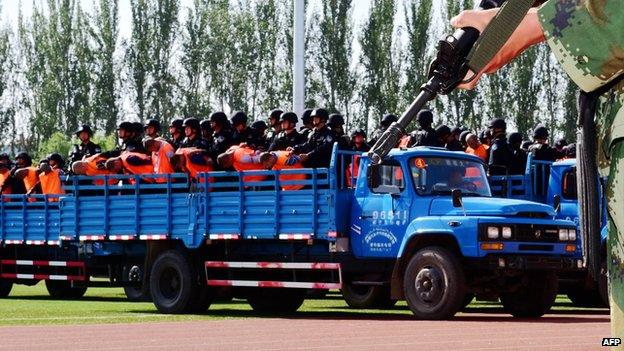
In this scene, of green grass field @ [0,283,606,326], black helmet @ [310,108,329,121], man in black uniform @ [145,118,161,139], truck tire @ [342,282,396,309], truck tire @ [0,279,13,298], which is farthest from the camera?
truck tire @ [0,279,13,298]

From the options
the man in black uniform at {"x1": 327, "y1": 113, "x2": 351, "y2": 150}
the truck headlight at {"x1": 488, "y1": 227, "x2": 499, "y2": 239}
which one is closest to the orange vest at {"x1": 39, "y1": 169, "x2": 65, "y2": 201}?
the man in black uniform at {"x1": 327, "y1": 113, "x2": 351, "y2": 150}

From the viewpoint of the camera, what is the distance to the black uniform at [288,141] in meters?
18.2

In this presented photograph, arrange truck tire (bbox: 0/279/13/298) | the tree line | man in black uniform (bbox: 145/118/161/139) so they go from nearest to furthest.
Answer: man in black uniform (bbox: 145/118/161/139) < truck tire (bbox: 0/279/13/298) < the tree line

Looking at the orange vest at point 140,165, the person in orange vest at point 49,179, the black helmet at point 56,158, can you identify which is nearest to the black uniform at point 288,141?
the orange vest at point 140,165

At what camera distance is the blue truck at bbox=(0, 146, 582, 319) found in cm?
1608

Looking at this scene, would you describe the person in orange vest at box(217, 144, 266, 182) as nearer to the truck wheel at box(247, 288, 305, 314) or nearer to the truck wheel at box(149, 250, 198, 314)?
the truck wheel at box(149, 250, 198, 314)

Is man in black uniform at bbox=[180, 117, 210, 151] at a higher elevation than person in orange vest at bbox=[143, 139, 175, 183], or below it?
higher

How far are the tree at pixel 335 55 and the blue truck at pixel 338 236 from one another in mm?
35877

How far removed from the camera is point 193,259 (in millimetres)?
18562

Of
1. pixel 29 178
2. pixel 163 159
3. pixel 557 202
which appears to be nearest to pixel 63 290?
pixel 29 178

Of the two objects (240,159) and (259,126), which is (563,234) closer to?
(240,159)

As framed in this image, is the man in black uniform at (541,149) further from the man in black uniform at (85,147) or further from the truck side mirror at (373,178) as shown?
the man in black uniform at (85,147)

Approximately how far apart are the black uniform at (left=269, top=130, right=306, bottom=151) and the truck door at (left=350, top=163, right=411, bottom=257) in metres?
1.71

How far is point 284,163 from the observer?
58.2 feet
